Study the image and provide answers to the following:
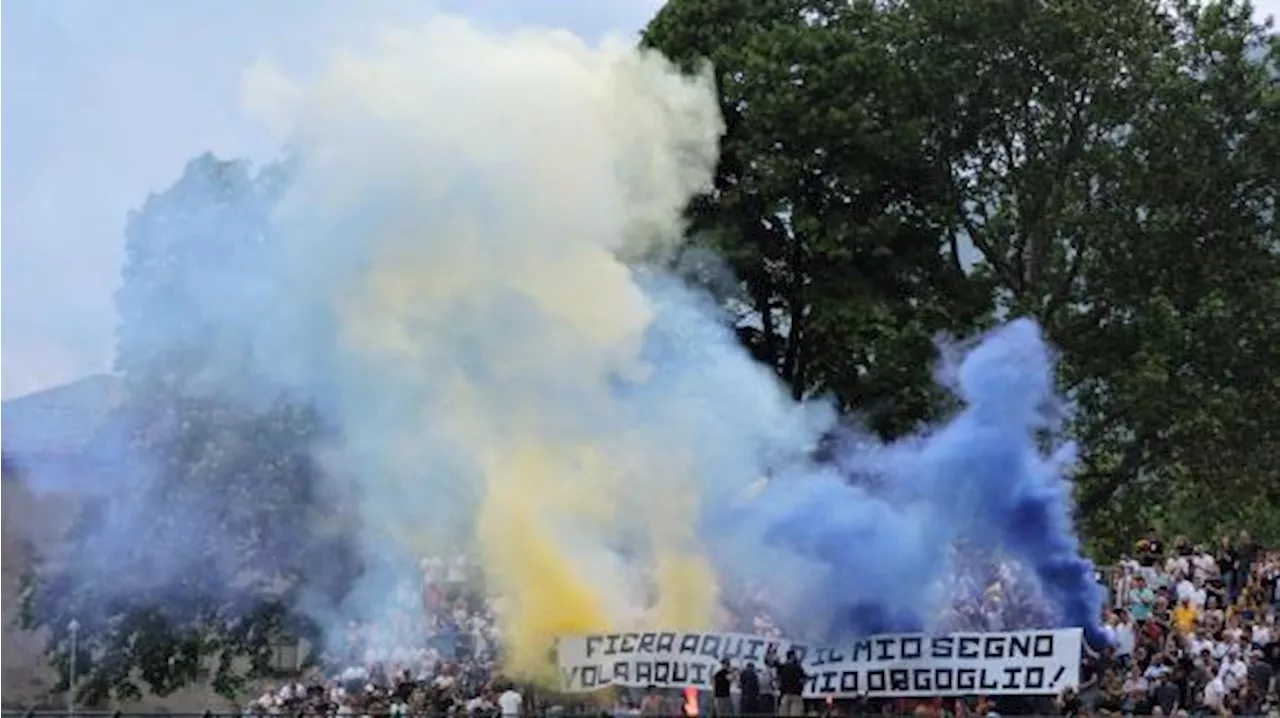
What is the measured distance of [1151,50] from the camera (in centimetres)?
4000

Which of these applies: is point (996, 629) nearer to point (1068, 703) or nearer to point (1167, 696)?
Answer: point (1068, 703)

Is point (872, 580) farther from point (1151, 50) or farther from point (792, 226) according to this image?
point (1151, 50)

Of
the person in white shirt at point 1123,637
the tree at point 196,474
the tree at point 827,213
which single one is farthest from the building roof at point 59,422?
the person in white shirt at point 1123,637

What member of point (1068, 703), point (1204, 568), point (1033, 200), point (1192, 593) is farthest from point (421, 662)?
point (1033, 200)

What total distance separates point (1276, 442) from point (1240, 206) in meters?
4.49

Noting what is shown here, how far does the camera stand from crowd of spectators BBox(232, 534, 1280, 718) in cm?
2533

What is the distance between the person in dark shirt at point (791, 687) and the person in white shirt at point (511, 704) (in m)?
4.49

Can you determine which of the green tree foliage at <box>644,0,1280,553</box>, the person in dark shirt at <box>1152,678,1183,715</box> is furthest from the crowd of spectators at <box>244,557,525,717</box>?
the green tree foliage at <box>644,0,1280,553</box>

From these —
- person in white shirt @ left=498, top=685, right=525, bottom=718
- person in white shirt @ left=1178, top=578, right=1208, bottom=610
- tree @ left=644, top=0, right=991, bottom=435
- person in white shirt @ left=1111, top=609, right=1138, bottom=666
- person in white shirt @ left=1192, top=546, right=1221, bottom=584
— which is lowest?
person in white shirt @ left=498, top=685, right=525, bottom=718

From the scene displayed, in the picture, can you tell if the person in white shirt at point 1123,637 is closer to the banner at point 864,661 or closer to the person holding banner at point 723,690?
the banner at point 864,661

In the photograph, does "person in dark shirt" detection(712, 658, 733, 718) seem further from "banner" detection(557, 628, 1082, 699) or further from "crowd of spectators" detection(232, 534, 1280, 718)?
"banner" detection(557, 628, 1082, 699)

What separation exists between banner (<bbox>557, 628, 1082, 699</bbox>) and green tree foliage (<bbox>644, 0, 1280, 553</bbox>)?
36.8 ft

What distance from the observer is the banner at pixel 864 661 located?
81.5 ft

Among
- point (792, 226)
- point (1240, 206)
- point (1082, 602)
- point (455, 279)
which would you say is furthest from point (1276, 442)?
point (455, 279)
